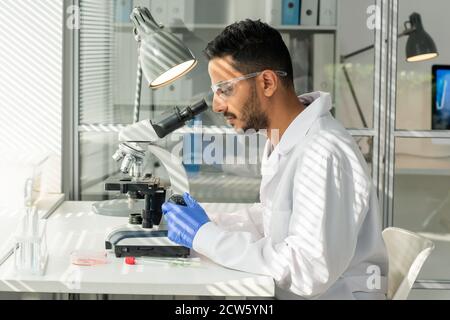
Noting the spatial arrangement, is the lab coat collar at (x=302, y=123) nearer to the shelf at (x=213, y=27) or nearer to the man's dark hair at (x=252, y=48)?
the man's dark hair at (x=252, y=48)

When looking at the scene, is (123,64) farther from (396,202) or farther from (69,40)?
(396,202)

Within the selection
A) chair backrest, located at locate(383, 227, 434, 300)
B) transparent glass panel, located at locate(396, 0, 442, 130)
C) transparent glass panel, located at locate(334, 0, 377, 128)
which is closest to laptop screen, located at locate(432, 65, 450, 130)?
transparent glass panel, located at locate(396, 0, 442, 130)

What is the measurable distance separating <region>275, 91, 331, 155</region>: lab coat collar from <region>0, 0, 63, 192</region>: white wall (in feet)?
4.24

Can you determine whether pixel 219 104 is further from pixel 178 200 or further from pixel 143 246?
pixel 143 246

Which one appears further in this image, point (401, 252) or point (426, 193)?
point (426, 193)

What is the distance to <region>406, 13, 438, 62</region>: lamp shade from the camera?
3104 mm

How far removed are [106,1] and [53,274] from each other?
1.66m

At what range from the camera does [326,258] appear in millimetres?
1677

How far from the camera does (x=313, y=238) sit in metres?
1.68

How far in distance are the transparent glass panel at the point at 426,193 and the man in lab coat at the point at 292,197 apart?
1254 mm

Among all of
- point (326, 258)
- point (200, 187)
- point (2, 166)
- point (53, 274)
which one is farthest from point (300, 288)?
point (200, 187)

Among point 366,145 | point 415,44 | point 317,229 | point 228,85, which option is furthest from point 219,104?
point 415,44

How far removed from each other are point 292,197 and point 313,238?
0.67ft

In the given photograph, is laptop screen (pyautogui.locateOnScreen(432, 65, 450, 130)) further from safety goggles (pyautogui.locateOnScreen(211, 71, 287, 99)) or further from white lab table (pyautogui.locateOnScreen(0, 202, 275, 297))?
white lab table (pyautogui.locateOnScreen(0, 202, 275, 297))
